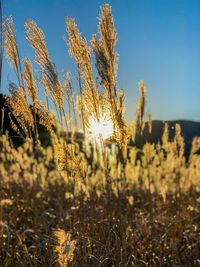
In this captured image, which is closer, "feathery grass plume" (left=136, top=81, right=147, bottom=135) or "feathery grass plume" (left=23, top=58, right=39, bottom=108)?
"feathery grass plume" (left=23, top=58, right=39, bottom=108)

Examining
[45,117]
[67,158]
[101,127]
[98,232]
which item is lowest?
[98,232]

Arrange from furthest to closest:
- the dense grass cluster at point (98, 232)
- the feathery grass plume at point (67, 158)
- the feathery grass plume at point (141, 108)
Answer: the feathery grass plume at point (141, 108) → the feathery grass plume at point (67, 158) → the dense grass cluster at point (98, 232)

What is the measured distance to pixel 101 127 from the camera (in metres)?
3.77

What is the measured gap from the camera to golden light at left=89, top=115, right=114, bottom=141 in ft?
12.1

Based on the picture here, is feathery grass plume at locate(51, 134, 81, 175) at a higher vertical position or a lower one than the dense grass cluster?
higher

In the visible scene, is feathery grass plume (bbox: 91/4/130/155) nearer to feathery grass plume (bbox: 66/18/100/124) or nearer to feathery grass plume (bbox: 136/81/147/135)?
feathery grass plume (bbox: 66/18/100/124)

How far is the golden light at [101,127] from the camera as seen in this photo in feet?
12.1

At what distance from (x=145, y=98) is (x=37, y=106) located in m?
1.40

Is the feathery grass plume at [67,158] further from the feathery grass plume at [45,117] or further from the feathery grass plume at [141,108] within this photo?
the feathery grass plume at [141,108]

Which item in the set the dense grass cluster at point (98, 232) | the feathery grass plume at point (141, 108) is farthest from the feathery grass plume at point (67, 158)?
the feathery grass plume at point (141, 108)

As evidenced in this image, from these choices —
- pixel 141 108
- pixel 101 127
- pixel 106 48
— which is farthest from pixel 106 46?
pixel 141 108

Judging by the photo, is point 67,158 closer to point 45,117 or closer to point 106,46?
point 45,117

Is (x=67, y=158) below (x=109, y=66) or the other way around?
below

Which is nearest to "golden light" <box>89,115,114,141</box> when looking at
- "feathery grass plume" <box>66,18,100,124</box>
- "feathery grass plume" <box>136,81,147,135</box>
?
"feathery grass plume" <box>66,18,100,124</box>
